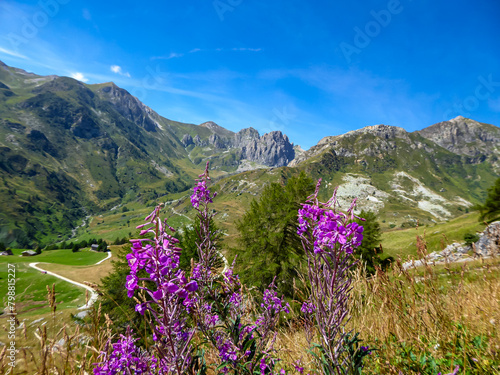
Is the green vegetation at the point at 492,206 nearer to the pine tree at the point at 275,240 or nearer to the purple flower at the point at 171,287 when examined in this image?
the pine tree at the point at 275,240

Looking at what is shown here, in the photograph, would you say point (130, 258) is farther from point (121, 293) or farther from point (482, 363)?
point (121, 293)

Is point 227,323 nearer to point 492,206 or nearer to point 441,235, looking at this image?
point 441,235

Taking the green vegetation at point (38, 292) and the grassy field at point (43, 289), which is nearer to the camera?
the grassy field at point (43, 289)

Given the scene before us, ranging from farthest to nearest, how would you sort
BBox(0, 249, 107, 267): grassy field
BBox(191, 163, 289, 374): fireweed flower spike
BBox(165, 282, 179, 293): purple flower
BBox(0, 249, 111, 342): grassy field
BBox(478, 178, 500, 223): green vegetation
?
1. BBox(0, 249, 107, 267): grassy field
2. BBox(0, 249, 111, 342): grassy field
3. BBox(478, 178, 500, 223): green vegetation
4. BBox(191, 163, 289, 374): fireweed flower spike
5. BBox(165, 282, 179, 293): purple flower

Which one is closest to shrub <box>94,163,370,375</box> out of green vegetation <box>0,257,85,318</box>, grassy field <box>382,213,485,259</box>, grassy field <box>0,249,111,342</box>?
grassy field <box>382,213,485,259</box>

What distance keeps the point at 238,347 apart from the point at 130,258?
2608mm

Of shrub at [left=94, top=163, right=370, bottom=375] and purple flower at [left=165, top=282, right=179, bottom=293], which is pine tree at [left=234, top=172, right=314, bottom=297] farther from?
purple flower at [left=165, top=282, right=179, bottom=293]

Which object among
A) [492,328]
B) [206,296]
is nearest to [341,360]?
[206,296]

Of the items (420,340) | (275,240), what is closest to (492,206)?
(275,240)

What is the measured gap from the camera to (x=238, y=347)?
142 inches

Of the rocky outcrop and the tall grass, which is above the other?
the rocky outcrop

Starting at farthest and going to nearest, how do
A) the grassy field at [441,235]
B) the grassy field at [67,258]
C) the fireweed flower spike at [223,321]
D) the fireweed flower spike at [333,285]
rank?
the grassy field at [67,258], the grassy field at [441,235], the fireweed flower spike at [223,321], the fireweed flower spike at [333,285]

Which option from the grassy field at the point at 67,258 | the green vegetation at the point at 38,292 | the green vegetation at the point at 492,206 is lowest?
the grassy field at the point at 67,258

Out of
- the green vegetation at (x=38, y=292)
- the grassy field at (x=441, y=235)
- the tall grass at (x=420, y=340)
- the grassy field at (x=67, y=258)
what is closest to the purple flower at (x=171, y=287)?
the tall grass at (x=420, y=340)
